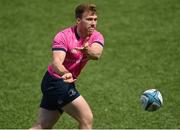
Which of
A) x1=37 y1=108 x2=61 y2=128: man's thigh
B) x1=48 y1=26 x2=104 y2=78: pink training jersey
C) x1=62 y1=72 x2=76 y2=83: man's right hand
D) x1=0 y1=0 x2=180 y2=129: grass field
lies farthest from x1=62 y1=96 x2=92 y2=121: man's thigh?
x1=0 y1=0 x2=180 y2=129: grass field

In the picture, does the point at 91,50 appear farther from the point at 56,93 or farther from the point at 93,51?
the point at 56,93

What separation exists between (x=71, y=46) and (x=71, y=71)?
45 centimetres

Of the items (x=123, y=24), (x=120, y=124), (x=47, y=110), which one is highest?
(x=123, y=24)

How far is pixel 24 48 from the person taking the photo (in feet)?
48.2

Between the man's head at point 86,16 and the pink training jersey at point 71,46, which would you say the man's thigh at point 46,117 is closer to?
the pink training jersey at point 71,46

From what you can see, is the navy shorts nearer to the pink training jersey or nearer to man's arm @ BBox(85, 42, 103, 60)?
the pink training jersey

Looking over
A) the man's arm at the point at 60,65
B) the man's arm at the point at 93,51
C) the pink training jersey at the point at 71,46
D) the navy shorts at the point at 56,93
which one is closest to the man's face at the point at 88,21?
the pink training jersey at the point at 71,46

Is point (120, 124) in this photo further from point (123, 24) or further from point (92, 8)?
point (123, 24)

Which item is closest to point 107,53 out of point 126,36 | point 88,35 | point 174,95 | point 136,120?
point 126,36

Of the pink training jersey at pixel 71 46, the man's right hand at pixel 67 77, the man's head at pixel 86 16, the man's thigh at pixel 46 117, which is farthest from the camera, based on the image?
the man's thigh at pixel 46 117

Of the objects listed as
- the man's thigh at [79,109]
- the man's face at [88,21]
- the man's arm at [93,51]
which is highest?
the man's face at [88,21]

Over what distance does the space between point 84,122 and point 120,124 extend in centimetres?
253

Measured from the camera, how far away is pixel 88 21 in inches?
302

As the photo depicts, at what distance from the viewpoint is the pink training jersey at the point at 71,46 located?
7504mm
